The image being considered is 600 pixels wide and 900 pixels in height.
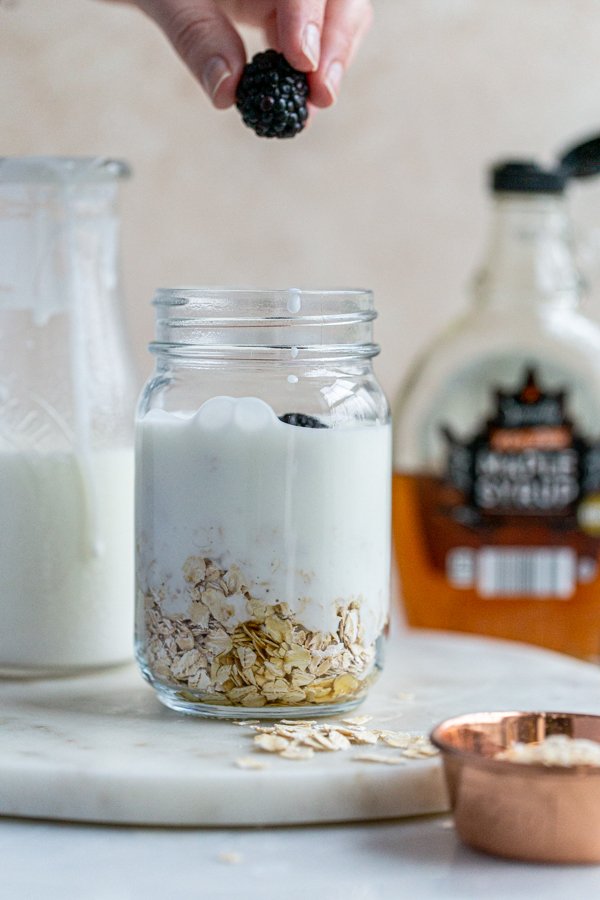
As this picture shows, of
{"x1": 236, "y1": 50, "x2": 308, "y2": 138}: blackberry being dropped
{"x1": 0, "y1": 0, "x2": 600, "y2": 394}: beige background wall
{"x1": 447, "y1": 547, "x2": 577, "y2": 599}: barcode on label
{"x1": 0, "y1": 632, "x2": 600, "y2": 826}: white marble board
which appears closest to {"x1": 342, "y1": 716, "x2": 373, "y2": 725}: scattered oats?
{"x1": 0, "y1": 632, "x2": 600, "y2": 826}: white marble board

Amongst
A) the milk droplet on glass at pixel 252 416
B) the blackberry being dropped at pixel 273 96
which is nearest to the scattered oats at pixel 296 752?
the milk droplet on glass at pixel 252 416

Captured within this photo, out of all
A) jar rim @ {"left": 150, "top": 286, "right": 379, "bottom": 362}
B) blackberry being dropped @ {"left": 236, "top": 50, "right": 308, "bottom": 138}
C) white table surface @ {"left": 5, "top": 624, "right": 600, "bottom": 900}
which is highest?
blackberry being dropped @ {"left": 236, "top": 50, "right": 308, "bottom": 138}

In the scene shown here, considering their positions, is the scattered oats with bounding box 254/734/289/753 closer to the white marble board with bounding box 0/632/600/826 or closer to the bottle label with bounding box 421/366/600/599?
the white marble board with bounding box 0/632/600/826

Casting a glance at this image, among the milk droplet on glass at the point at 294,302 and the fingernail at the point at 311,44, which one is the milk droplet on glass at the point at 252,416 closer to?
the milk droplet on glass at the point at 294,302

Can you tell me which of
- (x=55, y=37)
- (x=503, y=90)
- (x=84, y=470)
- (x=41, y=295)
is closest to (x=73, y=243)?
(x=41, y=295)

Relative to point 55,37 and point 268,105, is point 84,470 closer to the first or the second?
point 268,105
